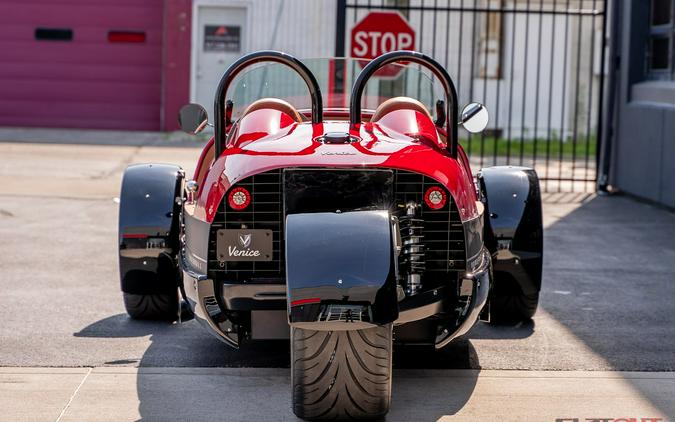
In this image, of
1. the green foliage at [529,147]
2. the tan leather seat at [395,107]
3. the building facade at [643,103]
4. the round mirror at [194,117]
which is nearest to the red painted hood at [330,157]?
the tan leather seat at [395,107]

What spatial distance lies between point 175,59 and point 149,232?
14.0m

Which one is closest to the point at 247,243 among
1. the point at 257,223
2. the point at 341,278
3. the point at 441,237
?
the point at 257,223

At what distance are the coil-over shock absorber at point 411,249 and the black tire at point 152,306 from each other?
1988 mm

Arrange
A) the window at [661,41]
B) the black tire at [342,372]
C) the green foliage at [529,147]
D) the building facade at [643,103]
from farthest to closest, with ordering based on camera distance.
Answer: the green foliage at [529,147] < the window at [661,41] < the building facade at [643,103] < the black tire at [342,372]

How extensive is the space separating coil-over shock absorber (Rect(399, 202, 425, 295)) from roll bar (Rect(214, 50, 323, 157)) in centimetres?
88

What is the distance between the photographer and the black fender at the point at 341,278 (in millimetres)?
4312

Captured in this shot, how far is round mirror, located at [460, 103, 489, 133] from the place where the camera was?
5859 mm

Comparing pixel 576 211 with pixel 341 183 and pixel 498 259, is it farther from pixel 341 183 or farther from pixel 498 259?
pixel 341 183

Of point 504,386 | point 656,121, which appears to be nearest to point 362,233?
point 504,386

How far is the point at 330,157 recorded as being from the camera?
4.81 metres

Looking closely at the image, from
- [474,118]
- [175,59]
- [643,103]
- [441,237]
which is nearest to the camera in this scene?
[441,237]

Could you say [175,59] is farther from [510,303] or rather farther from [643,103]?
[510,303]

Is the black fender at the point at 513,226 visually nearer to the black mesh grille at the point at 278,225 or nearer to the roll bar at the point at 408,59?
the roll bar at the point at 408,59

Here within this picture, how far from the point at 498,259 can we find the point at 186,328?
1.72 metres
